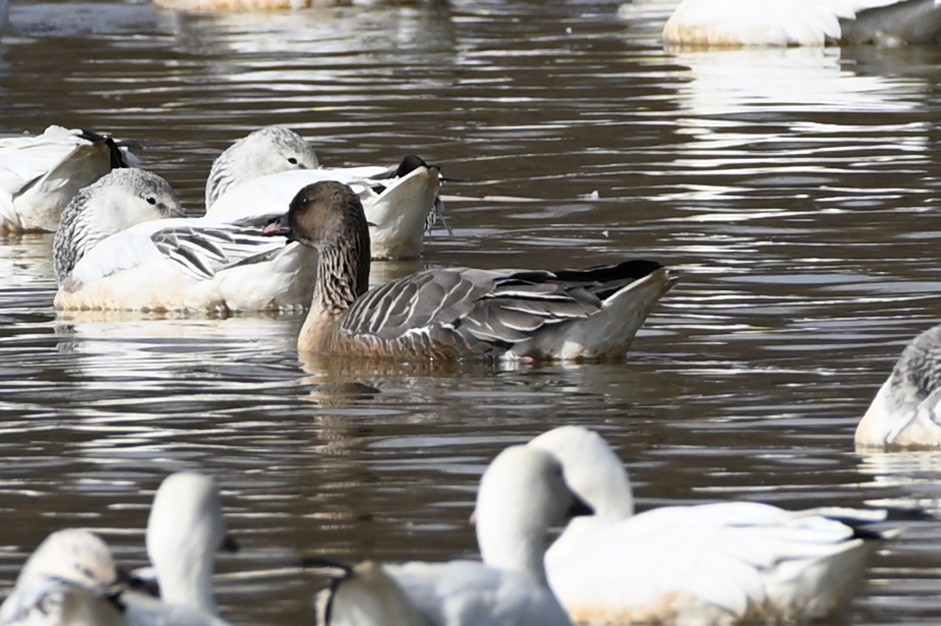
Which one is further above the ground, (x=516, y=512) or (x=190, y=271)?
(x=516, y=512)

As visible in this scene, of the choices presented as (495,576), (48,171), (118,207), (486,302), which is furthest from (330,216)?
(495,576)

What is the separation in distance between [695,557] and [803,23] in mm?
18780

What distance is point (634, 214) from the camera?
14766mm

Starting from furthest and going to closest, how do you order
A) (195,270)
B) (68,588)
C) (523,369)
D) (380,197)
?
(380,197)
(195,270)
(523,369)
(68,588)

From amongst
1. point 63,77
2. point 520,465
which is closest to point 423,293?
point 520,465

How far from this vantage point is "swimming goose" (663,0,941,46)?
24625 millimetres

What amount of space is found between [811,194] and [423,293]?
16.1 feet

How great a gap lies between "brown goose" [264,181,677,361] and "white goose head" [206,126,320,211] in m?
Result: 3.65

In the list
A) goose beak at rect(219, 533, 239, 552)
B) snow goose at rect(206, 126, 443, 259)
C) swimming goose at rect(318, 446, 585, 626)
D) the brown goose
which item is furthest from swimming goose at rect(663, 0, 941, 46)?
goose beak at rect(219, 533, 239, 552)

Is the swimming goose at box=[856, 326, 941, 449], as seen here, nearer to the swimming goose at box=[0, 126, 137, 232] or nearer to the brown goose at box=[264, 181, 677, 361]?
the brown goose at box=[264, 181, 677, 361]

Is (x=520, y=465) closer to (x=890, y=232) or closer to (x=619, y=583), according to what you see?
(x=619, y=583)

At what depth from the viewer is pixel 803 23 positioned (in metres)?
24.6

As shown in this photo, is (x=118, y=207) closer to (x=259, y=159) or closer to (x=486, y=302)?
(x=259, y=159)

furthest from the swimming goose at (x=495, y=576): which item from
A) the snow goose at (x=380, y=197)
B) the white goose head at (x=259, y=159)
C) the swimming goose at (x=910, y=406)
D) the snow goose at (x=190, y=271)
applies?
the white goose head at (x=259, y=159)
